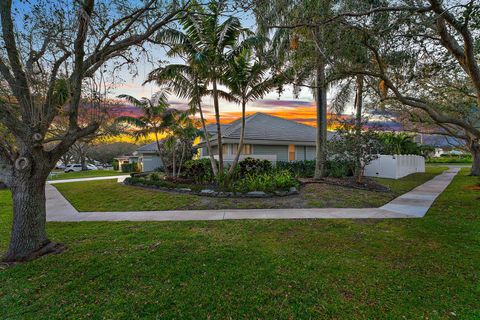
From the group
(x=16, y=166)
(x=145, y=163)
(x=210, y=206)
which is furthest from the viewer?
(x=145, y=163)

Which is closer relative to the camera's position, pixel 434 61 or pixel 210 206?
pixel 434 61

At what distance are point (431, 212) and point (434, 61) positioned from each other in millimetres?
5089

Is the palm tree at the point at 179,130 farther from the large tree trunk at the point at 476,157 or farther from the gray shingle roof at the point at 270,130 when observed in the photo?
the large tree trunk at the point at 476,157

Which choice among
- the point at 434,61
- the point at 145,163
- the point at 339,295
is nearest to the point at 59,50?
the point at 339,295

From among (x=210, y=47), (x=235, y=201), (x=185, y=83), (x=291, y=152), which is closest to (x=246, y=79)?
(x=210, y=47)

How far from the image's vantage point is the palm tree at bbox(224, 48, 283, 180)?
11.4 metres

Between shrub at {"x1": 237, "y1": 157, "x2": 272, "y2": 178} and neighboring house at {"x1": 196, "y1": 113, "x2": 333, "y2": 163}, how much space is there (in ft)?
3.63

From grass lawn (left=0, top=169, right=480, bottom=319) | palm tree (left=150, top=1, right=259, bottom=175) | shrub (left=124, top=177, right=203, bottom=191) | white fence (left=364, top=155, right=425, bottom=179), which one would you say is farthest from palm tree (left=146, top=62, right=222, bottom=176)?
white fence (left=364, top=155, right=425, bottom=179)

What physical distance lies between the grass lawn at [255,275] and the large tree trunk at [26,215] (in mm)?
397

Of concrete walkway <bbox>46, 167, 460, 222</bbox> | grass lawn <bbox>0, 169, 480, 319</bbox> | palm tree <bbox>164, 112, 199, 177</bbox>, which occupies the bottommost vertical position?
grass lawn <bbox>0, 169, 480, 319</bbox>

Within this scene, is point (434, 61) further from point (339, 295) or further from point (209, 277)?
point (209, 277)

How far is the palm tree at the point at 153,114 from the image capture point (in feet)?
52.5

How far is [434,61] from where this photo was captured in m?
8.21

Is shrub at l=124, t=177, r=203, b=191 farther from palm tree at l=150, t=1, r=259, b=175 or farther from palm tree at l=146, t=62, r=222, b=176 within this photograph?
palm tree at l=150, t=1, r=259, b=175
